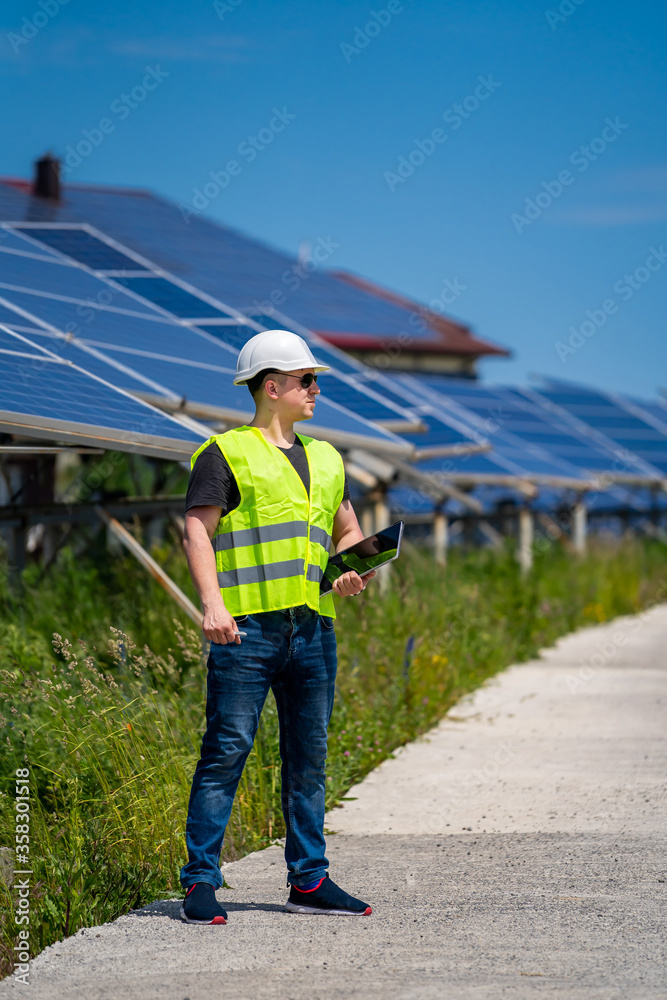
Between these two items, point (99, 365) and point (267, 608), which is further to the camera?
point (99, 365)

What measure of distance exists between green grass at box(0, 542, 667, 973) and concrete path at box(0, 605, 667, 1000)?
0.69ft

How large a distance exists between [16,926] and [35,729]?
137 centimetres

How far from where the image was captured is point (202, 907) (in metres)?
4.20

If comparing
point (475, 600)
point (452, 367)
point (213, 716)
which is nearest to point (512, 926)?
point (213, 716)

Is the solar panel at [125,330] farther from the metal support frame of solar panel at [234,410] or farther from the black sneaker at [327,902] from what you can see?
the black sneaker at [327,902]

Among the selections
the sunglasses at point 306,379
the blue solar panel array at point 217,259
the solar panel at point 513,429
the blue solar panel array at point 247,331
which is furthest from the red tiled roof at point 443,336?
the sunglasses at point 306,379

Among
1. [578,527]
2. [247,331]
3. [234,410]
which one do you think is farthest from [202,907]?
[578,527]

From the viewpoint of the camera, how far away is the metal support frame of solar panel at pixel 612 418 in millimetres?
25531

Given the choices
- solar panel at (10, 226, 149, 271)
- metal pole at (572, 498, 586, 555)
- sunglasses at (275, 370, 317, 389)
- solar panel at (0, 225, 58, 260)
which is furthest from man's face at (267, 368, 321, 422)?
metal pole at (572, 498, 586, 555)

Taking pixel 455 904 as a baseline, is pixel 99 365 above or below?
above

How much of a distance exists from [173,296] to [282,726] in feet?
30.0

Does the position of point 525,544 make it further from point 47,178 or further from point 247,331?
point 47,178

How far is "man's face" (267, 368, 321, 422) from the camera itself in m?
4.39

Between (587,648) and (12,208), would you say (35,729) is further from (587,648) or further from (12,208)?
(12,208)
